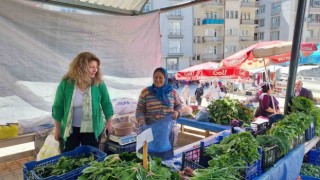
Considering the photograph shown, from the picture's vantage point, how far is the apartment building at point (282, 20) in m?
31.2

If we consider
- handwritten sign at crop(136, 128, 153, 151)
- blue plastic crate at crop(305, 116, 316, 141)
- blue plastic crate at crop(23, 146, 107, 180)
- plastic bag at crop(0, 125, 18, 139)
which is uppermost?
handwritten sign at crop(136, 128, 153, 151)

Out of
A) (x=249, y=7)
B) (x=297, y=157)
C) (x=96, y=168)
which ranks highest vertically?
(x=249, y=7)

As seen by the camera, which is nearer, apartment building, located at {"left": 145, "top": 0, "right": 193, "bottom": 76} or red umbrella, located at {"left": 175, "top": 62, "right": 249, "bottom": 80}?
red umbrella, located at {"left": 175, "top": 62, "right": 249, "bottom": 80}

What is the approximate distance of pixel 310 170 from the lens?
303cm

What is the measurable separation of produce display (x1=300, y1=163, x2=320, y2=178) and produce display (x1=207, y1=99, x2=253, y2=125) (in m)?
1.41

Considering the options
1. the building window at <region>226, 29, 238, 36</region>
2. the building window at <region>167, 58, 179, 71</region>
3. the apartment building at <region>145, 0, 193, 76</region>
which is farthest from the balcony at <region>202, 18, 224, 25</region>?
the building window at <region>167, 58, 179, 71</region>

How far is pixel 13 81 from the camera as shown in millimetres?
3244

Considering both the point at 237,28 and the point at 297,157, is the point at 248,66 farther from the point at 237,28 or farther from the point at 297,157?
the point at 237,28

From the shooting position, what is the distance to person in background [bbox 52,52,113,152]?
247 centimetres

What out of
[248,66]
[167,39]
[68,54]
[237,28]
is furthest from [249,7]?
[68,54]

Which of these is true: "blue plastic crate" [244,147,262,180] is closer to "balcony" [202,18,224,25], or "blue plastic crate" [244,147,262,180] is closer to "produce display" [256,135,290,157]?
"produce display" [256,135,290,157]

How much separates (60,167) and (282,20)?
36.3 m

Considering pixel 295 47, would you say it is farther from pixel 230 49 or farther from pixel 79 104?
pixel 230 49

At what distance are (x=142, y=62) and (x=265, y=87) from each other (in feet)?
8.38
